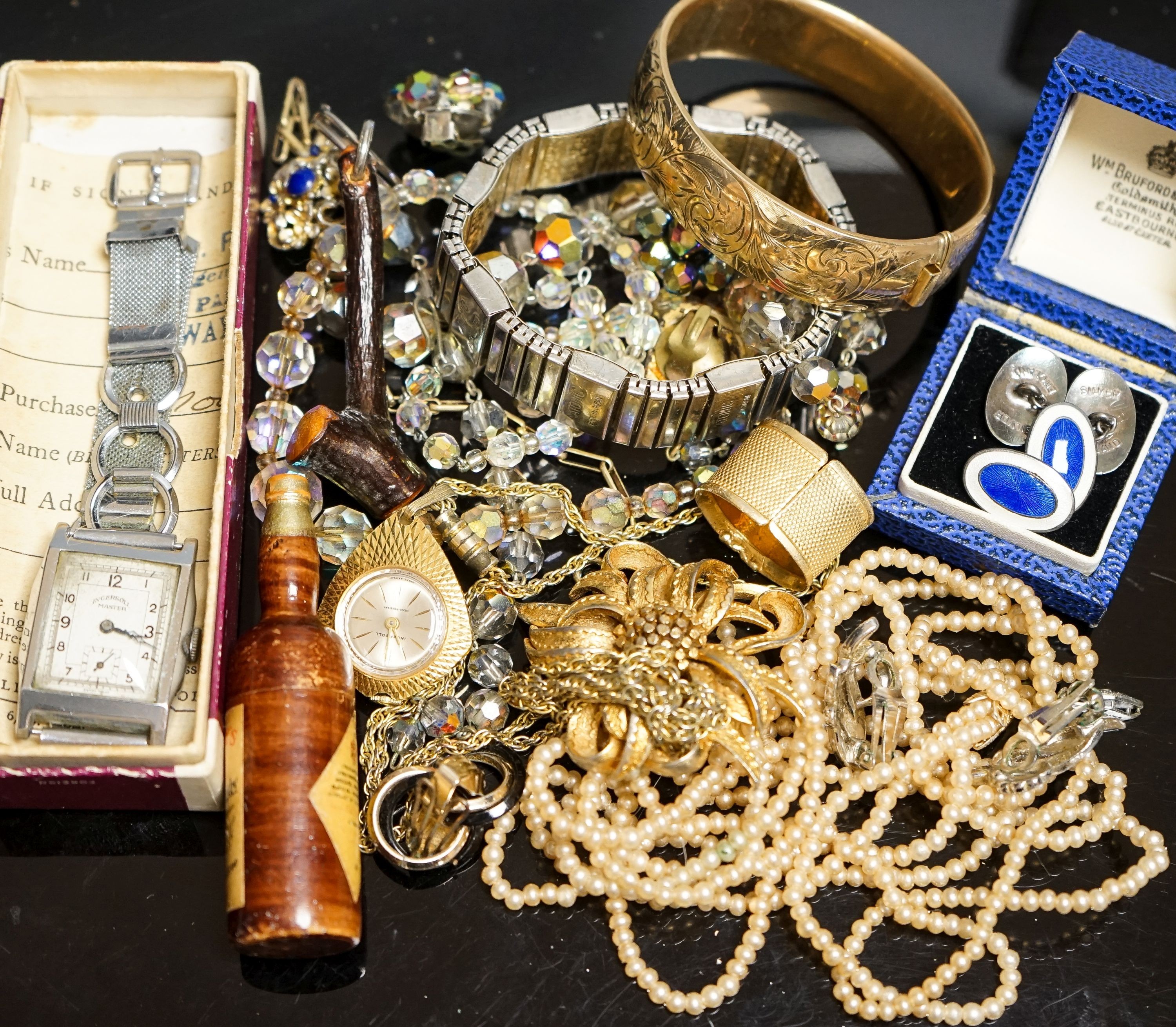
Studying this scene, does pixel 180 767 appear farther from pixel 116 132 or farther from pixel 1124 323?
pixel 1124 323

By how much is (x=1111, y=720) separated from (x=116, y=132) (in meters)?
1.75

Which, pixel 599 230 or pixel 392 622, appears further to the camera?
pixel 599 230

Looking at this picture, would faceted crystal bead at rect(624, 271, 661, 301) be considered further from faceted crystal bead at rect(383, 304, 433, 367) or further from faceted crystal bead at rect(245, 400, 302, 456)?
faceted crystal bead at rect(245, 400, 302, 456)

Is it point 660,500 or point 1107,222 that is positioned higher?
point 1107,222

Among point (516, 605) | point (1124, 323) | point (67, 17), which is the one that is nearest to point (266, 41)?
point (67, 17)

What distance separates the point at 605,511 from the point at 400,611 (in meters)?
0.34

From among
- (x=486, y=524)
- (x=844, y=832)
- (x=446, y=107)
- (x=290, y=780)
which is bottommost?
(x=844, y=832)

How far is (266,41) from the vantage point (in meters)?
2.19

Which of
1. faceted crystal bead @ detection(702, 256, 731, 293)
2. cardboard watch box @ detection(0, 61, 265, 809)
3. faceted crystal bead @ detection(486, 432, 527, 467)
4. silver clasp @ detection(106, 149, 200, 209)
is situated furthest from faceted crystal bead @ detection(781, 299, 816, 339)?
silver clasp @ detection(106, 149, 200, 209)

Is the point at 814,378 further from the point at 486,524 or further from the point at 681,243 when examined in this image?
the point at 486,524

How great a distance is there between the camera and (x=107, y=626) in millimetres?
1488

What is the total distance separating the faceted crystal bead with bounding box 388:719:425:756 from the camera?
160 centimetres

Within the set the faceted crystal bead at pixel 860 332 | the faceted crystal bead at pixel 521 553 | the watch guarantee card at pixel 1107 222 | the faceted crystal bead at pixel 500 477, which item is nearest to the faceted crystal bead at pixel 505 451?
the faceted crystal bead at pixel 500 477

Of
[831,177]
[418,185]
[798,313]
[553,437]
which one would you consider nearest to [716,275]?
[798,313]
